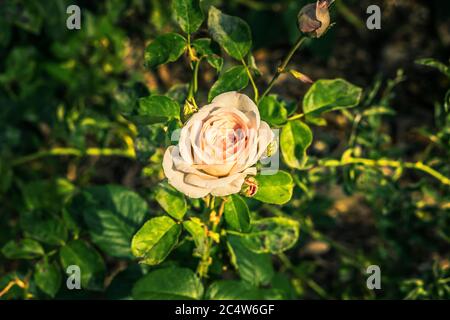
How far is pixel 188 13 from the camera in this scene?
128 centimetres

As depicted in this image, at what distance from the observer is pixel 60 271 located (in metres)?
1.58

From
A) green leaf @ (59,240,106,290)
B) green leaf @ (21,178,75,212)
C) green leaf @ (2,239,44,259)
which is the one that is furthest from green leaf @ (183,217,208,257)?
green leaf @ (21,178,75,212)

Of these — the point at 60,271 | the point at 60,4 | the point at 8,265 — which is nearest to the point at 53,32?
the point at 60,4

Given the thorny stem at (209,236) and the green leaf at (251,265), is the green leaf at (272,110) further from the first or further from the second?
the green leaf at (251,265)

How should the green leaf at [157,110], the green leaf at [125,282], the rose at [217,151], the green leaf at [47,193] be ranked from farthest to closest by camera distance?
1. the green leaf at [47,193]
2. the green leaf at [125,282]
3. the green leaf at [157,110]
4. the rose at [217,151]

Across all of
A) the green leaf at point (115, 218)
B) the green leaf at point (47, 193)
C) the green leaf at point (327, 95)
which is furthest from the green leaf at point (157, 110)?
the green leaf at point (47, 193)

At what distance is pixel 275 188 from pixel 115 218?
0.56m

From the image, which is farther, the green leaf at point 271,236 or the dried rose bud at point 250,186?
the green leaf at point 271,236

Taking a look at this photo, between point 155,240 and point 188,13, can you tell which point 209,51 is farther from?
point 155,240

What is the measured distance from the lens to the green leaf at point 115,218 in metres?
1.61

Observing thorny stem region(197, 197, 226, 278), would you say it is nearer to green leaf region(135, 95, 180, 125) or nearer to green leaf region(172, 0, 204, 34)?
green leaf region(135, 95, 180, 125)

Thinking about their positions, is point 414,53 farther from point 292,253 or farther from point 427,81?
point 292,253

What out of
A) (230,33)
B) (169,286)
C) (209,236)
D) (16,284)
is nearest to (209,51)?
(230,33)

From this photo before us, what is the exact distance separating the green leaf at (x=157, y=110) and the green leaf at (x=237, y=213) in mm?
202
